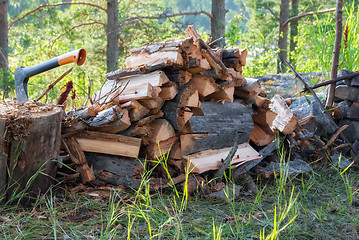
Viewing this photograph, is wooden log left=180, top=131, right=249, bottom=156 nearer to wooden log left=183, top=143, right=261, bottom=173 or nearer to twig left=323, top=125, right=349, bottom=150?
wooden log left=183, top=143, right=261, bottom=173

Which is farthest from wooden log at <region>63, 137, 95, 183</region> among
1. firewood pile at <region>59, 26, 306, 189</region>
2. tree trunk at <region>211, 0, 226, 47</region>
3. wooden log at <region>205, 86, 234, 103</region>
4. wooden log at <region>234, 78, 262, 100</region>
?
tree trunk at <region>211, 0, 226, 47</region>

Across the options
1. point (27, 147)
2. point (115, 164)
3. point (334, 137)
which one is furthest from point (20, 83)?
point (334, 137)

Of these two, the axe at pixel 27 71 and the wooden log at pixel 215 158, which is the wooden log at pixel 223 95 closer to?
the wooden log at pixel 215 158

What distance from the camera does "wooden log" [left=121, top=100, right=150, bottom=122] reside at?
2.83 meters

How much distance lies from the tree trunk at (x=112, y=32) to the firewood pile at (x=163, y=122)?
15.7ft

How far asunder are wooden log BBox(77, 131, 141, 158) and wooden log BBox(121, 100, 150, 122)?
163 millimetres

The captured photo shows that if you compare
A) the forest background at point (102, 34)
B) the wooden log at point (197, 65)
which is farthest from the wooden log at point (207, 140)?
the forest background at point (102, 34)

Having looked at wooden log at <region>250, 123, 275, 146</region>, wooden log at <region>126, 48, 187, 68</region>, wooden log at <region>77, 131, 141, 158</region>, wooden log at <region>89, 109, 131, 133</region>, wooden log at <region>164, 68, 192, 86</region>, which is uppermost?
wooden log at <region>126, 48, 187, 68</region>

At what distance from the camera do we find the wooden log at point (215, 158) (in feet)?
9.76

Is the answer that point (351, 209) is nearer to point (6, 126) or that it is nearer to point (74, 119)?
point (74, 119)

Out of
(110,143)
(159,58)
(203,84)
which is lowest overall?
(110,143)

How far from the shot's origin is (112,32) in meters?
7.87

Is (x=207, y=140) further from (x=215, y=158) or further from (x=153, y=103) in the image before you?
(x=153, y=103)

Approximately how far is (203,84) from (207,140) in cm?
47
